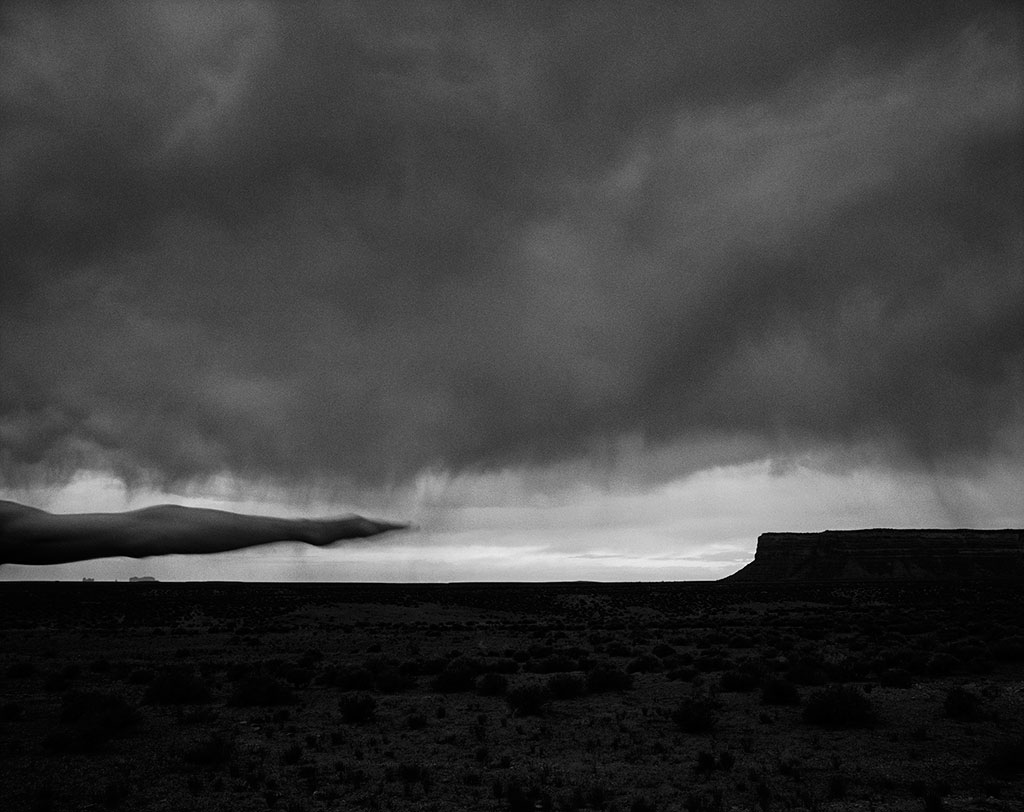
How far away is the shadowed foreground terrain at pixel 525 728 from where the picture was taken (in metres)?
12.7

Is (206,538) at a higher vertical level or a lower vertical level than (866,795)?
higher

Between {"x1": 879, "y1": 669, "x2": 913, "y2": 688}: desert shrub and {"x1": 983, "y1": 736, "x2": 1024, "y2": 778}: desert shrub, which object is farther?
{"x1": 879, "y1": 669, "x2": 913, "y2": 688}: desert shrub

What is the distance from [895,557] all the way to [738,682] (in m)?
176

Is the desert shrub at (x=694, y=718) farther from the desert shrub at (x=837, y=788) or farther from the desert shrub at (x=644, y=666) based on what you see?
the desert shrub at (x=644, y=666)

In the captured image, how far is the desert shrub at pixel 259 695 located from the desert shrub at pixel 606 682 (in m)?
9.84

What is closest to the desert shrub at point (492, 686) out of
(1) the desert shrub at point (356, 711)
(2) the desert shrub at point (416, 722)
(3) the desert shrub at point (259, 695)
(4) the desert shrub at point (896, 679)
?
(2) the desert shrub at point (416, 722)

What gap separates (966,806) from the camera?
38.5 ft

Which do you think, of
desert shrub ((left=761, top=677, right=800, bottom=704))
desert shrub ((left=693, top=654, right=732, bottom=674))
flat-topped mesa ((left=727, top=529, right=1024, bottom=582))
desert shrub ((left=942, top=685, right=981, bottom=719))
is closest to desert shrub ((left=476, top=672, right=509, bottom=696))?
desert shrub ((left=761, top=677, right=800, bottom=704))

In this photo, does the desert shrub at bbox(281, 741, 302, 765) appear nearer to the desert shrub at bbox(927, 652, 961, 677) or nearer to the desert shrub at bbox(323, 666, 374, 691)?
the desert shrub at bbox(323, 666, 374, 691)

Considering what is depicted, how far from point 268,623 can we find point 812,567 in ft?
528

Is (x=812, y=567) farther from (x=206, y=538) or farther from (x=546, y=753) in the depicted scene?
(x=206, y=538)

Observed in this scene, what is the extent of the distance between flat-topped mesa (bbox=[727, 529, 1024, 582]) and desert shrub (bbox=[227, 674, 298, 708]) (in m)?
169

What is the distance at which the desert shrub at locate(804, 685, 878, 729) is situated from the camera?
58.2 feet

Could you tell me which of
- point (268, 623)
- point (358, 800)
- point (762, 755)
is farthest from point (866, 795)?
point (268, 623)
